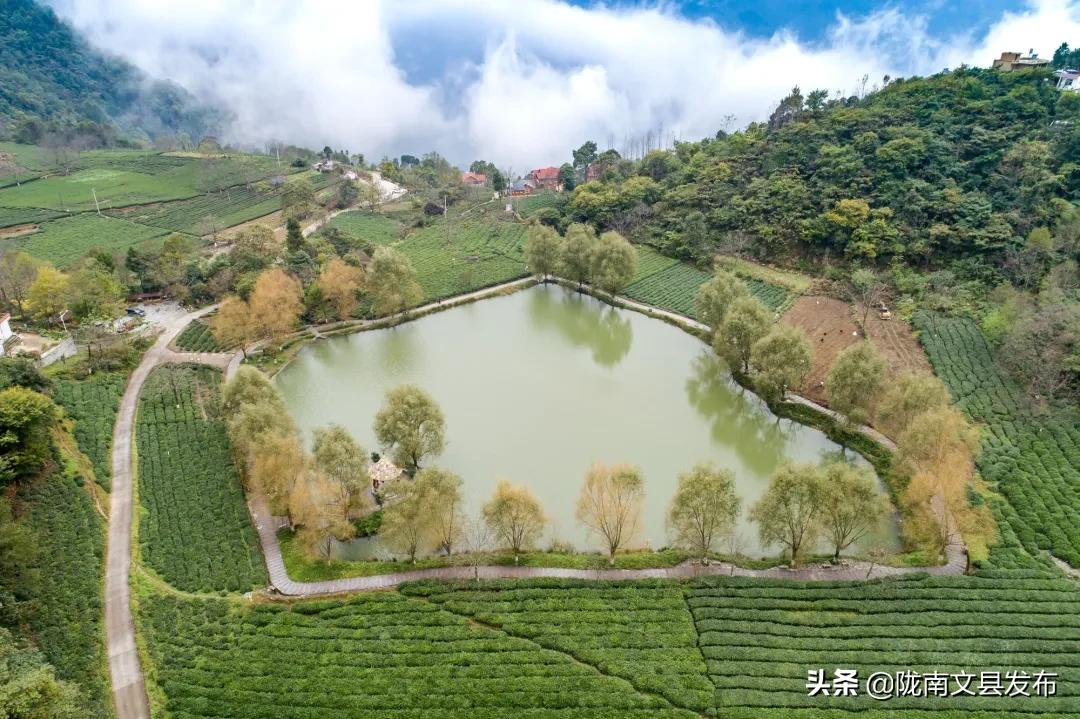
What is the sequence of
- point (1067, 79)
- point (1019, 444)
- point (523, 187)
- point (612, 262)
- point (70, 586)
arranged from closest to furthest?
point (70, 586) < point (1019, 444) < point (612, 262) < point (1067, 79) < point (523, 187)

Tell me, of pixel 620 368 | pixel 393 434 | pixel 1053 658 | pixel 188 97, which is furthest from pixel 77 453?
pixel 188 97

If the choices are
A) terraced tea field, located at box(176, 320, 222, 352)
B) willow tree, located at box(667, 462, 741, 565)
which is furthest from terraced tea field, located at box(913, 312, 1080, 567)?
terraced tea field, located at box(176, 320, 222, 352)

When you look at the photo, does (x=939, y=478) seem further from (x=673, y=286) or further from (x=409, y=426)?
(x=673, y=286)

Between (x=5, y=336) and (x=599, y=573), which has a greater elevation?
(x=5, y=336)

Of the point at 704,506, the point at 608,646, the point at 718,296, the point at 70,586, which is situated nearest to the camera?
the point at 608,646

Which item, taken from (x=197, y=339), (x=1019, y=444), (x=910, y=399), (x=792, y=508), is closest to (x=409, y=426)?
(x=792, y=508)

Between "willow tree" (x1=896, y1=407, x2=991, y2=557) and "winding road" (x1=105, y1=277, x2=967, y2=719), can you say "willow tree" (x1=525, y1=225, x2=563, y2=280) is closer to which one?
"winding road" (x1=105, y1=277, x2=967, y2=719)

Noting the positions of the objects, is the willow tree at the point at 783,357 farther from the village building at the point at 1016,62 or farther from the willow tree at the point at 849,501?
the village building at the point at 1016,62
